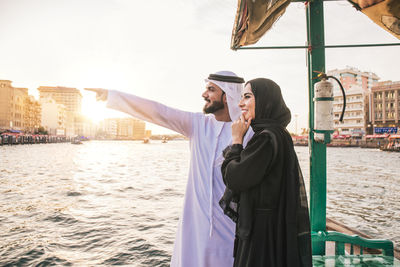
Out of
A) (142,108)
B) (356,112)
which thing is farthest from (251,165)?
(356,112)

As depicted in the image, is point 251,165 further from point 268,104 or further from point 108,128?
point 108,128

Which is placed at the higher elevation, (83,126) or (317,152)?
(83,126)

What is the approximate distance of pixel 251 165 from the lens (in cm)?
132

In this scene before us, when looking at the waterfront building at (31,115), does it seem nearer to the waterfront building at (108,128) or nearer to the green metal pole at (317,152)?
the waterfront building at (108,128)

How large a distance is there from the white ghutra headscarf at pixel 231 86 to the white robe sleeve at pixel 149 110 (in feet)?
1.13

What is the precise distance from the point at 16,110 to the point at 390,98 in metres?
106

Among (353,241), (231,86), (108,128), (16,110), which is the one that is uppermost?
(16,110)

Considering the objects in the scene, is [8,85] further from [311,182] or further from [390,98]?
[390,98]

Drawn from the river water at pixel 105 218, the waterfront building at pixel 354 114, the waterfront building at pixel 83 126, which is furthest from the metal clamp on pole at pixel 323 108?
the waterfront building at pixel 83 126

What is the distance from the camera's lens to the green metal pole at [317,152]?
2873mm

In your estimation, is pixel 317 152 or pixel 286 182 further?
pixel 317 152

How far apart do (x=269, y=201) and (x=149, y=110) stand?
104cm

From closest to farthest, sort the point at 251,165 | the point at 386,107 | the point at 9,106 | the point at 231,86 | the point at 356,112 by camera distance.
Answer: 1. the point at 251,165
2. the point at 231,86
3. the point at 386,107
4. the point at 9,106
5. the point at 356,112

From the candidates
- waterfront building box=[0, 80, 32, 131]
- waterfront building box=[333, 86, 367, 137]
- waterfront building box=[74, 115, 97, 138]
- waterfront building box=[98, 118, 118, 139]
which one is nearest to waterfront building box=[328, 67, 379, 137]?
waterfront building box=[333, 86, 367, 137]
